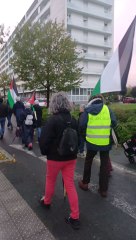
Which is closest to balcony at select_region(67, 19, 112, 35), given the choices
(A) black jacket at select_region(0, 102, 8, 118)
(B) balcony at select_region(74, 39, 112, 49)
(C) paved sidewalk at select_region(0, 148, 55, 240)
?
(B) balcony at select_region(74, 39, 112, 49)

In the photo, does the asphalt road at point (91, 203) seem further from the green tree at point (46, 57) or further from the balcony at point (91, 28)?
the balcony at point (91, 28)

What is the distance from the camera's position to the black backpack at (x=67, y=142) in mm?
3318

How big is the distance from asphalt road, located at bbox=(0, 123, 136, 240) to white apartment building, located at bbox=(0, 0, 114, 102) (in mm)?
46849

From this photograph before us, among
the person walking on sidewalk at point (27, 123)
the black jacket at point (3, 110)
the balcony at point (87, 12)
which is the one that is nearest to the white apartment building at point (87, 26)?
the balcony at point (87, 12)

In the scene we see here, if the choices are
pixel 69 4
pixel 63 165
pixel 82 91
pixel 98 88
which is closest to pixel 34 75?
pixel 98 88

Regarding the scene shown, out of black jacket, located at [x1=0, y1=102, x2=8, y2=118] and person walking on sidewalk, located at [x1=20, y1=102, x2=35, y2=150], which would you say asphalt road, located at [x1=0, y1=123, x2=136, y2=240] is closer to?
person walking on sidewalk, located at [x1=20, y1=102, x2=35, y2=150]

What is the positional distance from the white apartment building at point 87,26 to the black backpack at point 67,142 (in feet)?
162

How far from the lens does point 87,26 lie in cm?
5738

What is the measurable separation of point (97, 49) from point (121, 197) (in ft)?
194

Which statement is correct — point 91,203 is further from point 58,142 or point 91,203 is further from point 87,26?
point 87,26

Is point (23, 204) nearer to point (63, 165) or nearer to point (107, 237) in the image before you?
point (63, 165)

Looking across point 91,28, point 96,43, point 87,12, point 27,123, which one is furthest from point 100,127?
point 96,43

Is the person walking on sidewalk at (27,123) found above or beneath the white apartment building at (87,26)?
beneath

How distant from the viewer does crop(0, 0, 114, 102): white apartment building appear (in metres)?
54.1
